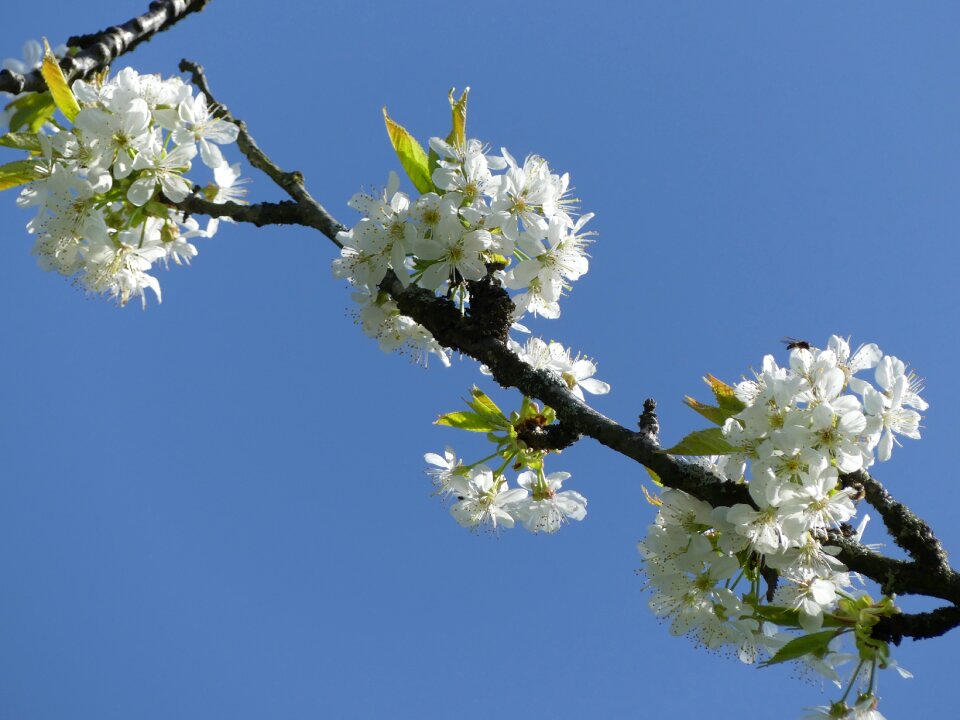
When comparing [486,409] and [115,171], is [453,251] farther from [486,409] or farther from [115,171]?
[115,171]

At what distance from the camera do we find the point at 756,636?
2900mm

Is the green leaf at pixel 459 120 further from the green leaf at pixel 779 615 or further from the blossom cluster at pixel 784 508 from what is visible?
the green leaf at pixel 779 615

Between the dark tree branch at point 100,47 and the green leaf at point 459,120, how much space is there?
1.28 m

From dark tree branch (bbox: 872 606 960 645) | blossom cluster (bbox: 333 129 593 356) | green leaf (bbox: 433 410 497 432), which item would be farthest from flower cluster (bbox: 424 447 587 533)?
dark tree branch (bbox: 872 606 960 645)

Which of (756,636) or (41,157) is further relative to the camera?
(41,157)

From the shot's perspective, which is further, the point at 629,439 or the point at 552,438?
the point at 552,438

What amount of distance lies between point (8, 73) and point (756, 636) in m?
3.19

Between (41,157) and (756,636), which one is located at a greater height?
(41,157)

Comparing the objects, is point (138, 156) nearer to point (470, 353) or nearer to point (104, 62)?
point (104, 62)

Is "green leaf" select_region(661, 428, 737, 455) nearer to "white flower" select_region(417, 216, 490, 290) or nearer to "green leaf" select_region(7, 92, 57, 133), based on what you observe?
"white flower" select_region(417, 216, 490, 290)

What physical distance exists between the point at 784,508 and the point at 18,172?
3.13 meters

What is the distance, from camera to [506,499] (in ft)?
11.9

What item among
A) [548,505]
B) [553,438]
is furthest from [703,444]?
[548,505]

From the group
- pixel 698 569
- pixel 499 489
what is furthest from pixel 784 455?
pixel 499 489
